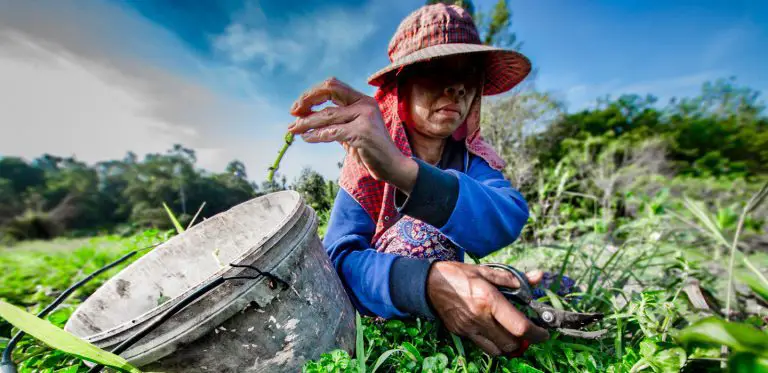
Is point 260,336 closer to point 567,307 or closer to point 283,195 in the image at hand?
point 283,195

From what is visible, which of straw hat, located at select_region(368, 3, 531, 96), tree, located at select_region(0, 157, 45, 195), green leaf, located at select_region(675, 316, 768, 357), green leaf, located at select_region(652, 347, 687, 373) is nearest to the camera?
green leaf, located at select_region(675, 316, 768, 357)

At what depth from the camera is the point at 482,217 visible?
3.09 feet

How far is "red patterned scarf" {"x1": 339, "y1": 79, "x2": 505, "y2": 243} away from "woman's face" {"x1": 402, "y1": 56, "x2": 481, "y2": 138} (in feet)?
0.25

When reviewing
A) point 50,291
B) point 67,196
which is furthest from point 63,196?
point 50,291

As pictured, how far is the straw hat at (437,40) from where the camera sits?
3.52 ft

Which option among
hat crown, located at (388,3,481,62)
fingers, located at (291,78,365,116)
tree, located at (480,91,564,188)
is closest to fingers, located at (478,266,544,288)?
fingers, located at (291,78,365,116)

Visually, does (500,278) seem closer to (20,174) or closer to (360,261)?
(360,261)

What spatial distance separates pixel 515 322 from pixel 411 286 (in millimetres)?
297

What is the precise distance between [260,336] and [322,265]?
0.24 metres

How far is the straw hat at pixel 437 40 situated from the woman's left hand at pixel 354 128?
0.94ft

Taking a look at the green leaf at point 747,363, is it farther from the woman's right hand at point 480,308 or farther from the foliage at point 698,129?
the foliage at point 698,129

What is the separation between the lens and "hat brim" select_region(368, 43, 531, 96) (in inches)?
40.4

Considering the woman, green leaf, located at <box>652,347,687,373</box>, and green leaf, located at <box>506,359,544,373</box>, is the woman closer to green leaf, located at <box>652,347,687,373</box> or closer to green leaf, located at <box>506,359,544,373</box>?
green leaf, located at <box>506,359,544,373</box>

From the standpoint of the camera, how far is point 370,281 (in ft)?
3.27
